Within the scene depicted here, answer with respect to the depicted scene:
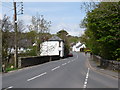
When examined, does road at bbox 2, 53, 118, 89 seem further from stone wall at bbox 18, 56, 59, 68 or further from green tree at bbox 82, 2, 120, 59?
stone wall at bbox 18, 56, 59, 68

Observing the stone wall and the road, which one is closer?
the road

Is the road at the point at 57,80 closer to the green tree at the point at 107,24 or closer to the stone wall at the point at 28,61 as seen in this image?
the green tree at the point at 107,24

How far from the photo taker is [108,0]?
2692cm

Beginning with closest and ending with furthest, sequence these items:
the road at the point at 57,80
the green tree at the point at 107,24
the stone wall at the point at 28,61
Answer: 1. the road at the point at 57,80
2. the green tree at the point at 107,24
3. the stone wall at the point at 28,61

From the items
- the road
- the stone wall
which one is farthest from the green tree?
the stone wall

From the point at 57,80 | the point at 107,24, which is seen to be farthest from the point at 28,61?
the point at 57,80

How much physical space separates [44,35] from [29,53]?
37.0ft

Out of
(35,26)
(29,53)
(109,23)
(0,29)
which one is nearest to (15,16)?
(0,29)

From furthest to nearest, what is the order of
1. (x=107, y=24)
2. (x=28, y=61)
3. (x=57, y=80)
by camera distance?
1. (x=28, y=61)
2. (x=107, y=24)
3. (x=57, y=80)

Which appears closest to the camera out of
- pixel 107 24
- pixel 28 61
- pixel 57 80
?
pixel 57 80

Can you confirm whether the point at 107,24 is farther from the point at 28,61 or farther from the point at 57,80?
the point at 57,80

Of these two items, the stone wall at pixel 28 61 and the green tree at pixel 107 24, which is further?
the stone wall at pixel 28 61

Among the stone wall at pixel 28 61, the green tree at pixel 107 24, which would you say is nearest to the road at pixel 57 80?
the green tree at pixel 107 24

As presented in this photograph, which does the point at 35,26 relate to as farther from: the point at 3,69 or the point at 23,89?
the point at 23,89
